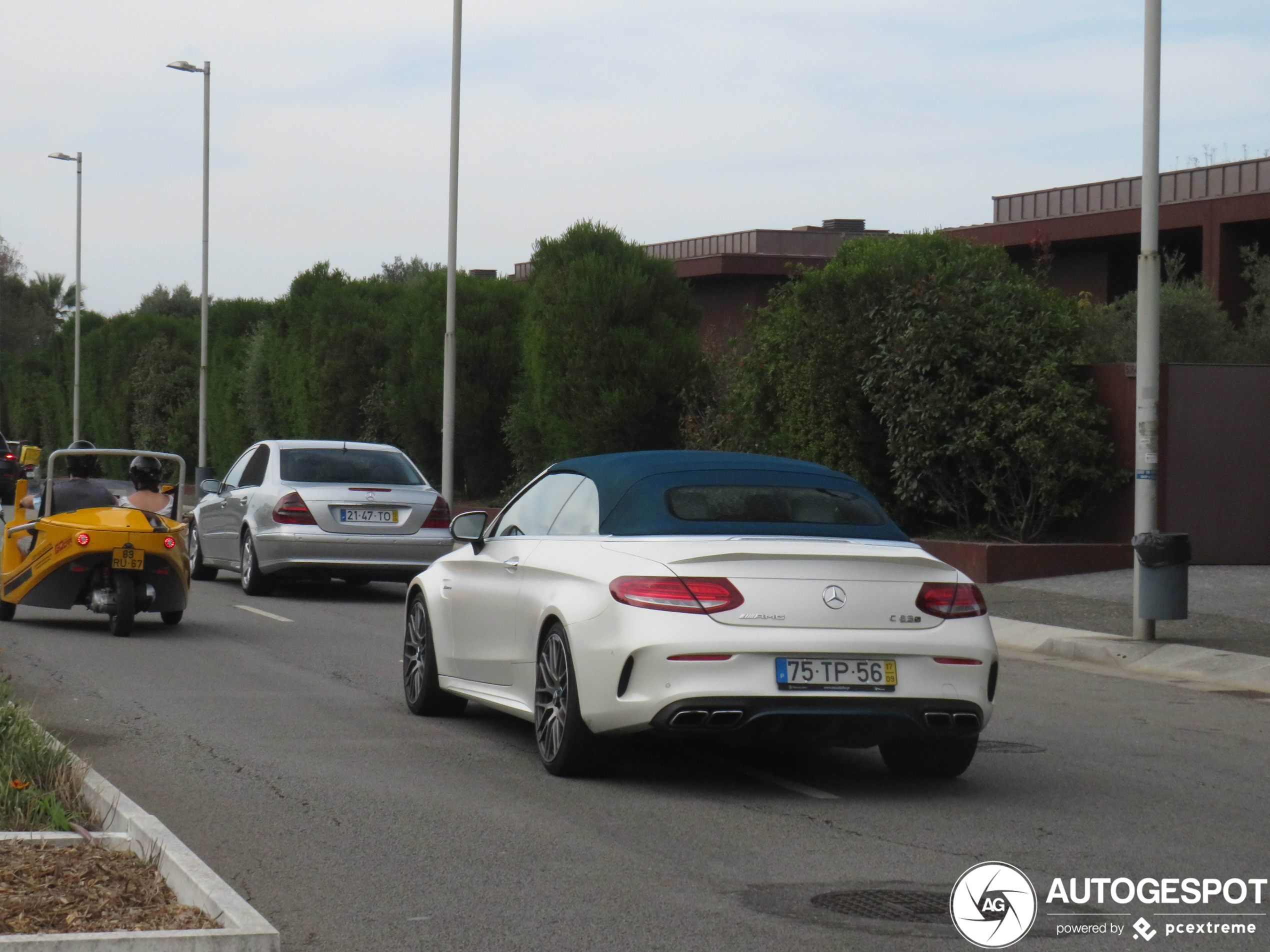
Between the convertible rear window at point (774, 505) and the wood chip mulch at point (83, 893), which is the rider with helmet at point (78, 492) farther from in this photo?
the wood chip mulch at point (83, 893)

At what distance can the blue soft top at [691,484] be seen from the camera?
840 centimetres

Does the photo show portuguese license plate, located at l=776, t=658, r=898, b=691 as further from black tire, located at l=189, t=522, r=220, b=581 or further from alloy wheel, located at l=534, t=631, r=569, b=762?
black tire, located at l=189, t=522, r=220, b=581

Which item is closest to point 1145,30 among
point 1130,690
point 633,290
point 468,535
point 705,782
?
point 1130,690

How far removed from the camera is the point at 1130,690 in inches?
499

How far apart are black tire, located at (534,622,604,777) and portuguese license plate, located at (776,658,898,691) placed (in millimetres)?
974

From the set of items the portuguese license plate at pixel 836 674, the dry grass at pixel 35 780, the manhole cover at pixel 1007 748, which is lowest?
the manhole cover at pixel 1007 748

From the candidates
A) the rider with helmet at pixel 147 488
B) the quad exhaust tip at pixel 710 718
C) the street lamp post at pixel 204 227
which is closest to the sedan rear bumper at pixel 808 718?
the quad exhaust tip at pixel 710 718

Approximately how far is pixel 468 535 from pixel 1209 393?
528 inches

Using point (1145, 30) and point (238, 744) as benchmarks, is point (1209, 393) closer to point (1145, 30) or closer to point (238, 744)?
point (1145, 30)

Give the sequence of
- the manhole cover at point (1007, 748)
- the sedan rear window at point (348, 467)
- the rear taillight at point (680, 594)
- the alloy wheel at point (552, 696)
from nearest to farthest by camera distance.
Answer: the rear taillight at point (680, 594)
the alloy wheel at point (552, 696)
the manhole cover at point (1007, 748)
the sedan rear window at point (348, 467)

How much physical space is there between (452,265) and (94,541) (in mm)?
15644

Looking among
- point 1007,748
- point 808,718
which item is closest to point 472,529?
point 808,718

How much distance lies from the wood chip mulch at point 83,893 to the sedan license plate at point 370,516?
12446mm

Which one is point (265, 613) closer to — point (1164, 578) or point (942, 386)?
point (1164, 578)
